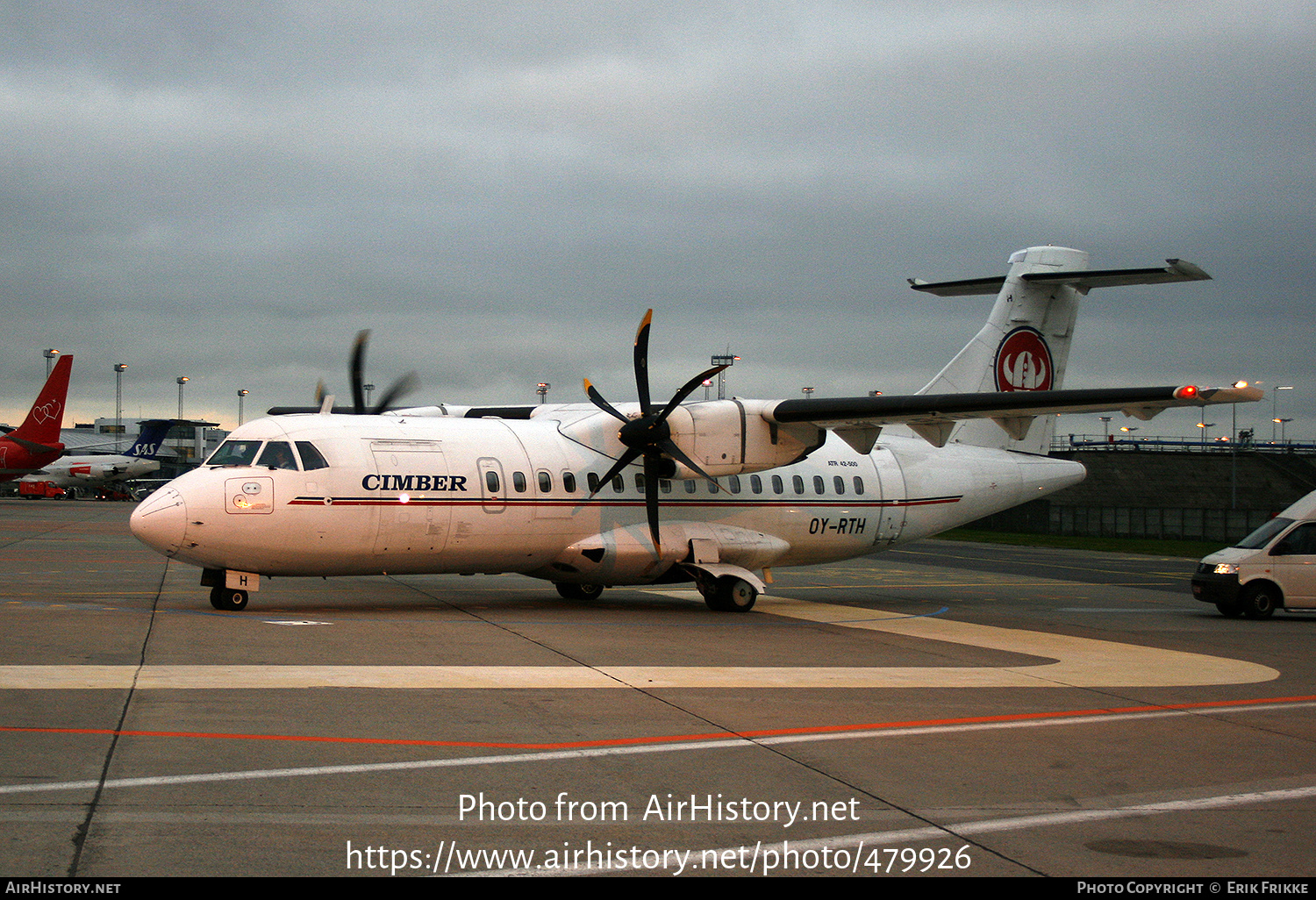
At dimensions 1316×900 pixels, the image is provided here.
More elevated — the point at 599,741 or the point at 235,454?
the point at 235,454

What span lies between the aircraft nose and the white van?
1689cm

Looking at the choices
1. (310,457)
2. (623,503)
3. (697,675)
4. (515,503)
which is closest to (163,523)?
(310,457)

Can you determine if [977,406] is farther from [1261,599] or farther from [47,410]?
[47,410]

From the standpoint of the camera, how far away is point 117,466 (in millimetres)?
83750

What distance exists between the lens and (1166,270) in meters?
19.6

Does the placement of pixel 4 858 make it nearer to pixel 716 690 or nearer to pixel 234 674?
pixel 234 674

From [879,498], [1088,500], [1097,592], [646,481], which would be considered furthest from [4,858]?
[1088,500]

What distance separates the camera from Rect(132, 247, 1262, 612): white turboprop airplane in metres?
16.5

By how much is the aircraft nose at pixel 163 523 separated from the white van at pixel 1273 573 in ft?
55.4

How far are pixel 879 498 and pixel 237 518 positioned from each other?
38.7ft

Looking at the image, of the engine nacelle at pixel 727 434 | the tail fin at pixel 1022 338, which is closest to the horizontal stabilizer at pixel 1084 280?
the tail fin at pixel 1022 338

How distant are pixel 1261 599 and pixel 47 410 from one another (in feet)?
190

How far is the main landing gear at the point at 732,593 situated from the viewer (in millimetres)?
19297

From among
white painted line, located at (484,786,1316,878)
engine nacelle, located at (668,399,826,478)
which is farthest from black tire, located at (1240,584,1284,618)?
white painted line, located at (484,786,1316,878)
